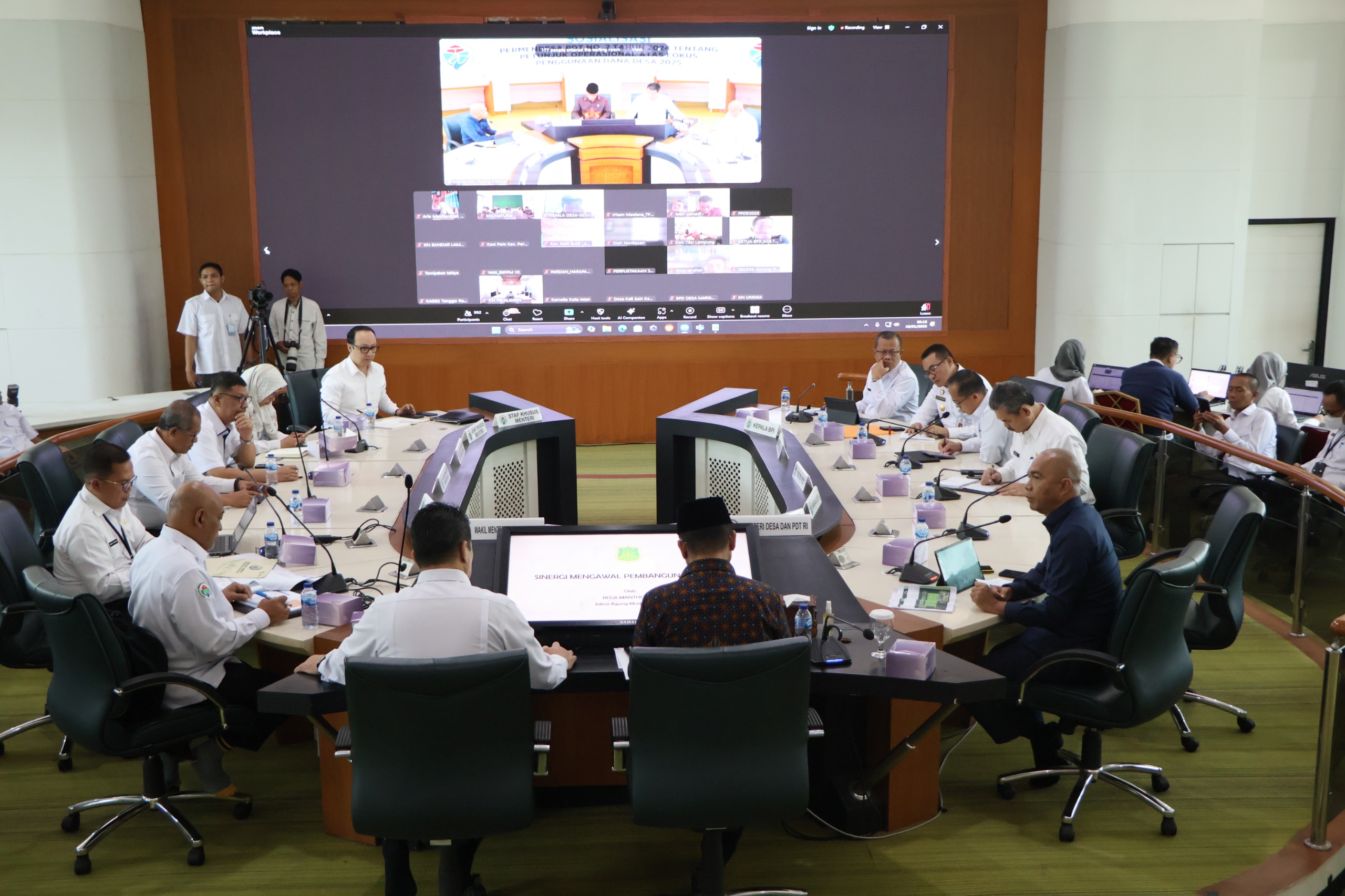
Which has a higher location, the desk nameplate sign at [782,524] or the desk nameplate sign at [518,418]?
the desk nameplate sign at [518,418]

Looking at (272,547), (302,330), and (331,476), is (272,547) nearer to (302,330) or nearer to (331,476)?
(331,476)

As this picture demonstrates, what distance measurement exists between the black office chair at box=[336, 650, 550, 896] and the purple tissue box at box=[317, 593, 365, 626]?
0.77 metres

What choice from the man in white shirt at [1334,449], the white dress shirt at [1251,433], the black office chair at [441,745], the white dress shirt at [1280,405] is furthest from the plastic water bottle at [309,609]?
the white dress shirt at [1280,405]

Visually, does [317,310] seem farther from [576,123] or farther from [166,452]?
[166,452]

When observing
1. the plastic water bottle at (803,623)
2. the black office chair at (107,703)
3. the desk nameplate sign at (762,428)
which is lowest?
the black office chair at (107,703)

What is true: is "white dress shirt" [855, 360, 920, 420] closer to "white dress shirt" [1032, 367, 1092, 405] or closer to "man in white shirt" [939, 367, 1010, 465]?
"white dress shirt" [1032, 367, 1092, 405]

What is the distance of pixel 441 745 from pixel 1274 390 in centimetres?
654

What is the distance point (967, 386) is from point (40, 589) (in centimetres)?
421

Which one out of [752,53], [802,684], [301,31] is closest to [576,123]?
[752,53]

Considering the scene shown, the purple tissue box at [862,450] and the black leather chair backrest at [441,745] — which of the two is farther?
the purple tissue box at [862,450]

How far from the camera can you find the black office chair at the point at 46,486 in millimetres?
5004

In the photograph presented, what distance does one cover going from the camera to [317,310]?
9.23 m

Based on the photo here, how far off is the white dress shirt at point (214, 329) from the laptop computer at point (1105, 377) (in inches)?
264

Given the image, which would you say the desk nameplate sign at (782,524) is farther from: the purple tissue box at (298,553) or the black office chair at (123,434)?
the black office chair at (123,434)
